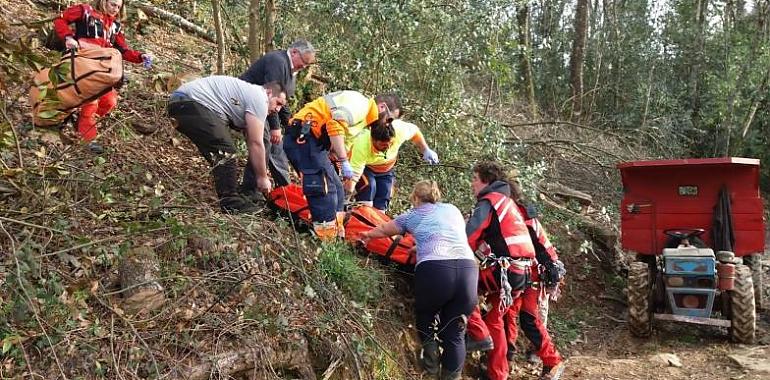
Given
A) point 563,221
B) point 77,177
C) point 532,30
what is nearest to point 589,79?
point 532,30

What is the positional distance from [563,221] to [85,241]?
6.51m

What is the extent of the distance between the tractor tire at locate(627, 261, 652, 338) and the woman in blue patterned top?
2.56 m

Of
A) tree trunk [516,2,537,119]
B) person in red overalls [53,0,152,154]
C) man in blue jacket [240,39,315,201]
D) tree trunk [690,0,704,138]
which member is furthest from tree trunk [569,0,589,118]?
person in red overalls [53,0,152,154]

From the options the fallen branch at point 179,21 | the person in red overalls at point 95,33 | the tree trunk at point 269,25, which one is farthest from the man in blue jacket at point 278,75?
the fallen branch at point 179,21

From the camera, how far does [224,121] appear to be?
5246mm

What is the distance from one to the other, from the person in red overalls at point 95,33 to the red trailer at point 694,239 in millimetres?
5166

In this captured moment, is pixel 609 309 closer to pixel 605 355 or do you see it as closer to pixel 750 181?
pixel 605 355

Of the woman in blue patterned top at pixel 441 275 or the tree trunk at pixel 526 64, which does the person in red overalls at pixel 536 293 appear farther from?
the tree trunk at pixel 526 64

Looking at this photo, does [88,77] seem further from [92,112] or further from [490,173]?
[490,173]

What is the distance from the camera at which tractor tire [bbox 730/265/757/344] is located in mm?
6617

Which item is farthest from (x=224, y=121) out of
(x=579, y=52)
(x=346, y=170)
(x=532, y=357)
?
(x=579, y=52)

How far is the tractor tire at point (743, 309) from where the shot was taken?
21.7 feet

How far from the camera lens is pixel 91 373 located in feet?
11.5

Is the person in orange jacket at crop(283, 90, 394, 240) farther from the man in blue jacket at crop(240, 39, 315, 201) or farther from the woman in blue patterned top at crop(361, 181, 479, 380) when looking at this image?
the woman in blue patterned top at crop(361, 181, 479, 380)
